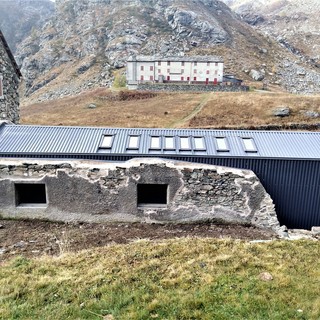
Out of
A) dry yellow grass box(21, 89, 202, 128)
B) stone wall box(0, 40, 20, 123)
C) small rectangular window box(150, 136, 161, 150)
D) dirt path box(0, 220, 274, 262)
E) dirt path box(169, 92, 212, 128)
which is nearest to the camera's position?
dirt path box(0, 220, 274, 262)

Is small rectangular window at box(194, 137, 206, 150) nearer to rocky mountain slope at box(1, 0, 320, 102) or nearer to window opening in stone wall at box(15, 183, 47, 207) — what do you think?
window opening in stone wall at box(15, 183, 47, 207)

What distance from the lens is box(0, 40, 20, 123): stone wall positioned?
26984 millimetres

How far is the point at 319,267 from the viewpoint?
10742 mm

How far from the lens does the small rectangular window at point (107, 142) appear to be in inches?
664

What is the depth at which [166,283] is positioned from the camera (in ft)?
31.2

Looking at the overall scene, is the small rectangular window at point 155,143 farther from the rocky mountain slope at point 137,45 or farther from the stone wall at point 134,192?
the rocky mountain slope at point 137,45

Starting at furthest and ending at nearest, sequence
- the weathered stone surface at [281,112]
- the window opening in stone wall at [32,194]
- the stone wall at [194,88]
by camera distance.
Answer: the stone wall at [194,88] < the weathered stone surface at [281,112] < the window opening in stone wall at [32,194]

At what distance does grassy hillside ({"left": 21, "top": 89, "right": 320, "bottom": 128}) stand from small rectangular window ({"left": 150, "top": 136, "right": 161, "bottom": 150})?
30440 mm

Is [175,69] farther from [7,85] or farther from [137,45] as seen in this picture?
[7,85]

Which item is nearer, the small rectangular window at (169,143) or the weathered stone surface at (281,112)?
the small rectangular window at (169,143)

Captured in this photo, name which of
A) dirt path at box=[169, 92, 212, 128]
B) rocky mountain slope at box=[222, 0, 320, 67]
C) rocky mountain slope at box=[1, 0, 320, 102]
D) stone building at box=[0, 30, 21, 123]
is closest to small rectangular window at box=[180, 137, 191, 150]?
stone building at box=[0, 30, 21, 123]

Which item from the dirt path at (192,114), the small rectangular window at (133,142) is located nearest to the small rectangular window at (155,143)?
the small rectangular window at (133,142)

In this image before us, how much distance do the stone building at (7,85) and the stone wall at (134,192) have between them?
13.6m

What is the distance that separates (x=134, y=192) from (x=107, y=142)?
3338 millimetres
